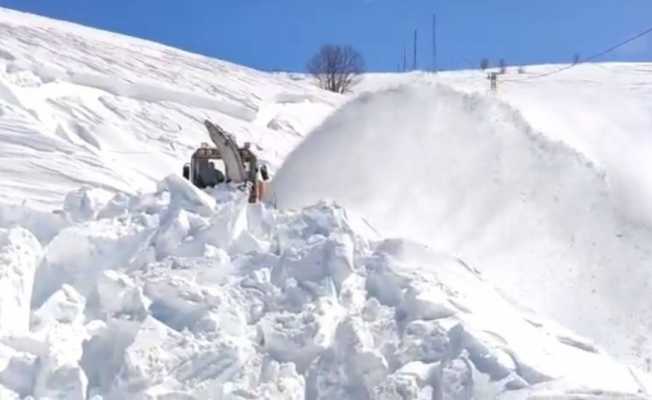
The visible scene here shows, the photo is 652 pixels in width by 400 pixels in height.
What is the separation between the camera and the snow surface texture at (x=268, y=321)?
220 inches

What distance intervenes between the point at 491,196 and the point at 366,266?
4.17 meters

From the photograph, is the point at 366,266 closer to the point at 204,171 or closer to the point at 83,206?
→ the point at 83,206

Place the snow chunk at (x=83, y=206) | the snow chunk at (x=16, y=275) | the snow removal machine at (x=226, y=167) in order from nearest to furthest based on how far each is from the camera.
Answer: the snow chunk at (x=16, y=275)
the snow chunk at (x=83, y=206)
the snow removal machine at (x=226, y=167)

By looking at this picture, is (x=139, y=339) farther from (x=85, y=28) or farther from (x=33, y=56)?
(x=85, y=28)

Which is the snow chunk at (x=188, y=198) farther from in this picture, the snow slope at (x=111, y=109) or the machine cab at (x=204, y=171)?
the snow slope at (x=111, y=109)

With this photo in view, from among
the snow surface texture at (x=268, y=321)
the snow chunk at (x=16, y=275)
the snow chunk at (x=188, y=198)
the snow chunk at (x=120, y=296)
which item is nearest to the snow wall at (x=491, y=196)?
the snow surface texture at (x=268, y=321)

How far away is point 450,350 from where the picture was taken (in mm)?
5754

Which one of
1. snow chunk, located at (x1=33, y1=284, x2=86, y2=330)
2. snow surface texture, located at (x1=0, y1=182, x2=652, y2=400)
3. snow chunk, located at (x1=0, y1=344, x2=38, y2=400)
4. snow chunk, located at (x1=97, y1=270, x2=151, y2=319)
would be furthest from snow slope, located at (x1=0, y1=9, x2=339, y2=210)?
snow chunk, located at (x1=0, y1=344, x2=38, y2=400)

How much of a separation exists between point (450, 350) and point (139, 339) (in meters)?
2.03

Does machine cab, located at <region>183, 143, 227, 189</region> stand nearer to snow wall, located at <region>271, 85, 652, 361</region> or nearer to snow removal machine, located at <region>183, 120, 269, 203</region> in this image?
snow removal machine, located at <region>183, 120, 269, 203</region>

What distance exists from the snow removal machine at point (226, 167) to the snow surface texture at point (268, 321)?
9.13ft

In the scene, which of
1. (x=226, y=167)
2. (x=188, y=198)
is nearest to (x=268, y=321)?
(x=188, y=198)

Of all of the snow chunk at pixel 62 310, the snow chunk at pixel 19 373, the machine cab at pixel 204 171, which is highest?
the machine cab at pixel 204 171

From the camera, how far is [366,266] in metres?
6.79
